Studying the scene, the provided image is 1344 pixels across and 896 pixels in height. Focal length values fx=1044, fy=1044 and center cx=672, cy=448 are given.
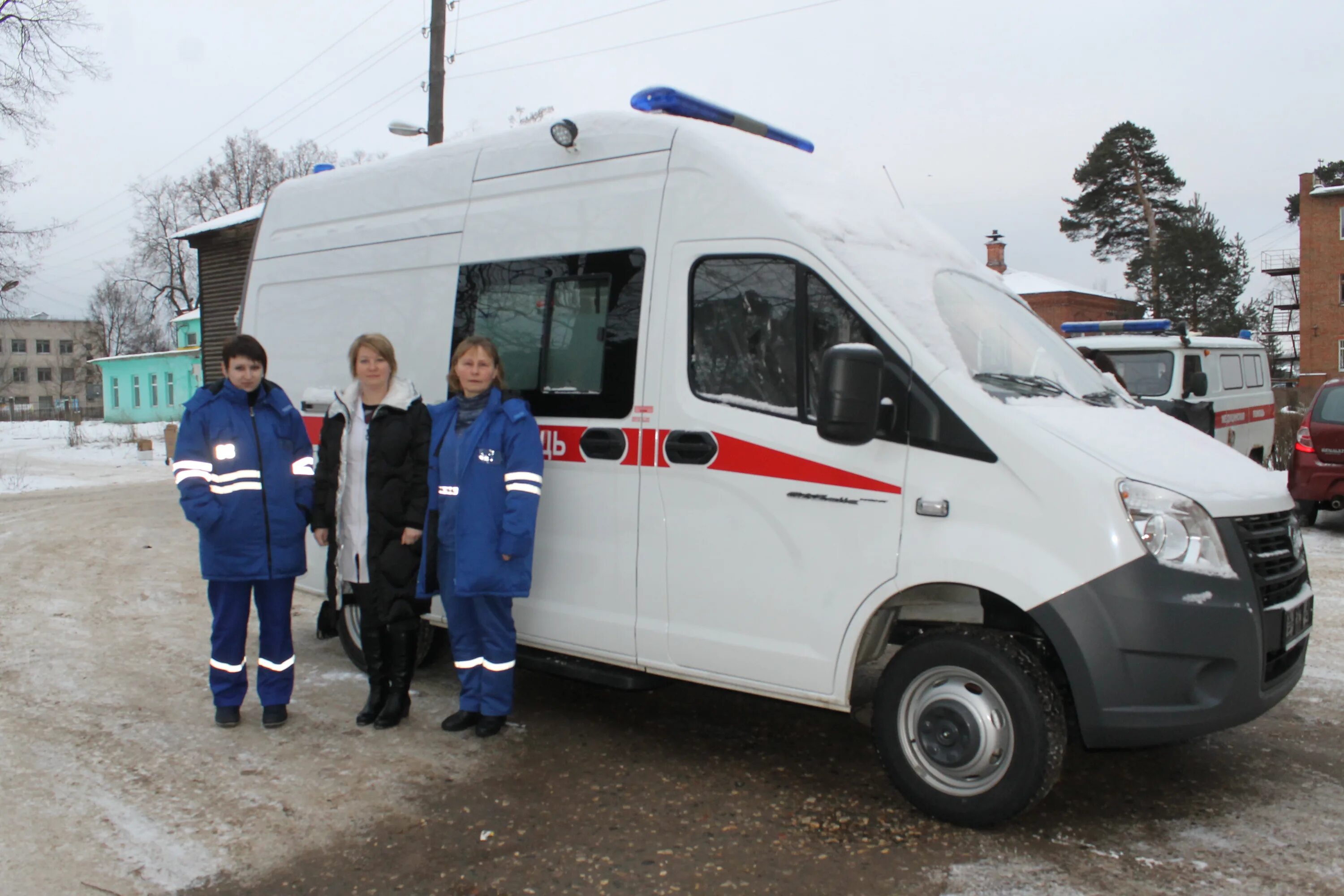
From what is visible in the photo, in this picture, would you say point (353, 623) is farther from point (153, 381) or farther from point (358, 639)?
point (153, 381)

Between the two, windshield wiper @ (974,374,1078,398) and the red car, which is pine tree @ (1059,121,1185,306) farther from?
windshield wiper @ (974,374,1078,398)

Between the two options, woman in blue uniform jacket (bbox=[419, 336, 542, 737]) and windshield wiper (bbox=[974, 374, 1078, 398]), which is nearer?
windshield wiper (bbox=[974, 374, 1078, 398])

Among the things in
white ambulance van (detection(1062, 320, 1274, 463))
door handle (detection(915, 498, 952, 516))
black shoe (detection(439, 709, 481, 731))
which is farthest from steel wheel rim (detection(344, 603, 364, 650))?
white ambulance van (detection(1062, 320, 1274, 463))

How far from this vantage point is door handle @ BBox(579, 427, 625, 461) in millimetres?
4477

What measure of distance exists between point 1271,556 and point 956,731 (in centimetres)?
125

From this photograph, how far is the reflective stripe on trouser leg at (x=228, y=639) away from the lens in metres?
4.91

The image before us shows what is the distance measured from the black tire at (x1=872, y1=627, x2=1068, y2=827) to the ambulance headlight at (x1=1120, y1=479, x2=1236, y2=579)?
0.59m

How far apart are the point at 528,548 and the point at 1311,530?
31.7ft

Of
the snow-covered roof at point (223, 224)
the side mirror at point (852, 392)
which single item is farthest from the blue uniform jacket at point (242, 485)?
the snow-covered roof at point (223, 224)

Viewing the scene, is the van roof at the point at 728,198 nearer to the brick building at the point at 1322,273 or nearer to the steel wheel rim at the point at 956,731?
the steel wheel rim at the point at 956,731

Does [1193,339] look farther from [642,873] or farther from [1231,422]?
[642,873]

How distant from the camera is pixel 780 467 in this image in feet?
13.0

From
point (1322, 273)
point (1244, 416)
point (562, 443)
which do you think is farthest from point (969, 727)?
point (1322, 273)

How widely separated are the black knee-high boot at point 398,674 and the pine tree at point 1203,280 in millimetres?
36616
